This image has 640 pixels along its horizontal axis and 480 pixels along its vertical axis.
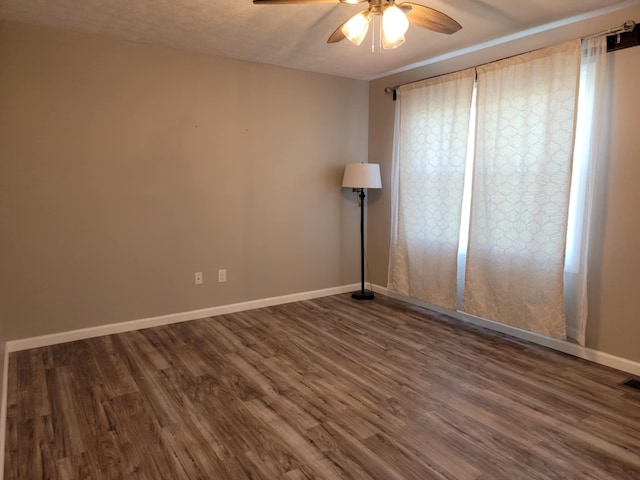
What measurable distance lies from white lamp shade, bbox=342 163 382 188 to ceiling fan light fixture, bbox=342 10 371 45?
2.04 m

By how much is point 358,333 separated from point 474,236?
4.24 feet

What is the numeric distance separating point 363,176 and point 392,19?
225cm

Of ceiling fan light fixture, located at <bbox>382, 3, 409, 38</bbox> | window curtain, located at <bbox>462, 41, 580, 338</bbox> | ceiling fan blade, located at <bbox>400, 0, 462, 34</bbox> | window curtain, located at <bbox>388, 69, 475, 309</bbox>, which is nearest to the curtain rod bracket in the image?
window curtain, located at <bbox>388, 69, 475, 309</bbox>

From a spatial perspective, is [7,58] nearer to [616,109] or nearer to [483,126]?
[483,126]

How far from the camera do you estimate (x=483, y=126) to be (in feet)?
11.3

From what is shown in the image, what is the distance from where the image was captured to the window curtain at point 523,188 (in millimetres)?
2957

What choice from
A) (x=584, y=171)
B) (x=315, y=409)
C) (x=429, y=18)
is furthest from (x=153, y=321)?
(x=584, y=171)

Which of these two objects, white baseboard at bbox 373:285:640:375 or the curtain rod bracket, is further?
the curtain rod bracket

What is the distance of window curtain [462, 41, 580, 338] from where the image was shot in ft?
9.70

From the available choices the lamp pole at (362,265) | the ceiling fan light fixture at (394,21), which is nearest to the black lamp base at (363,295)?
the lamp pole at (362,265)

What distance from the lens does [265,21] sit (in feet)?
9.37

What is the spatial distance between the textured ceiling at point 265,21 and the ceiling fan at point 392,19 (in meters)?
0.44

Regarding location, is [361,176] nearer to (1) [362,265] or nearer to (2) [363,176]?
(2) [363,176]

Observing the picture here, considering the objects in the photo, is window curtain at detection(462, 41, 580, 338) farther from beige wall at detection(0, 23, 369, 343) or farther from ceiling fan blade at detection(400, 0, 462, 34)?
beige wall at detection(0, 23, 369, 343)
